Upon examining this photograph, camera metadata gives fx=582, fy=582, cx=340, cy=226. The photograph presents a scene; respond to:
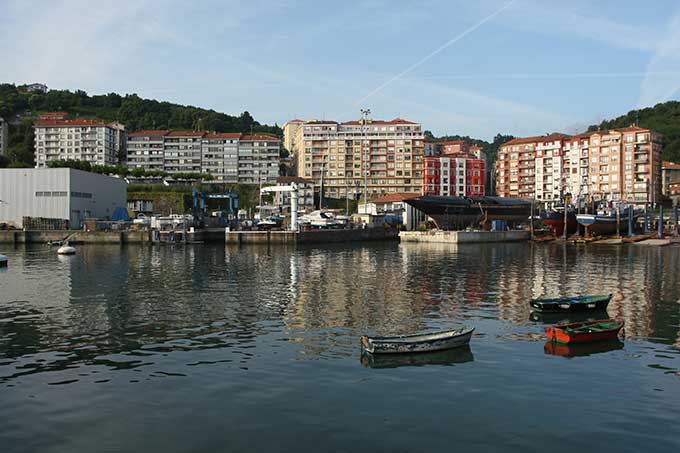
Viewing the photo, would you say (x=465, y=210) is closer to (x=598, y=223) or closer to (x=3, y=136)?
(x=598, y=223)

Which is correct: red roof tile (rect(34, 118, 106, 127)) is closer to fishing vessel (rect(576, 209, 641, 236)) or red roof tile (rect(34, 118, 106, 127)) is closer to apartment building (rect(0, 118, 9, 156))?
apartment building (rect(0, 118, 9, 156))

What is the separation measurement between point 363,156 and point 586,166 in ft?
201

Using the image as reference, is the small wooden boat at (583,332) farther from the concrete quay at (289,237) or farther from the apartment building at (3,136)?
the apartment building at (3,136)

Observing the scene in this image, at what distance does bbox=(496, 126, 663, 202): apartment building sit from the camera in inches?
5817

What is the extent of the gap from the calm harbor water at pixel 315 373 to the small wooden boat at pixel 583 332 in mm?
683

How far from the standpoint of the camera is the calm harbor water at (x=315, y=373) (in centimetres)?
1268

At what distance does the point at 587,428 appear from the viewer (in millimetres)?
13117

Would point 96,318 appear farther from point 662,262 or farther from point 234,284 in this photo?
point 662,262

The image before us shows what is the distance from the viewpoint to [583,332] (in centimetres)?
2094

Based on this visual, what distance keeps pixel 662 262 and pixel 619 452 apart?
5014cm

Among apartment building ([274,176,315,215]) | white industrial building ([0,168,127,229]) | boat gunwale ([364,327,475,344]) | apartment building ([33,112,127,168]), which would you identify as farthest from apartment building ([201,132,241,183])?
boat gunwale ([364,327,475,344])

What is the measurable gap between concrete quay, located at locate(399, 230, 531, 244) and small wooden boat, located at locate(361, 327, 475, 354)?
6481cm

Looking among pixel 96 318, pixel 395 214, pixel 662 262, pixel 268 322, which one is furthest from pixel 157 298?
pixel 395 214

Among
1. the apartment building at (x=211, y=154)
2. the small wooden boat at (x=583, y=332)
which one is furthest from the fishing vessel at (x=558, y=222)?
the apartment building at (x=211, y=154)
